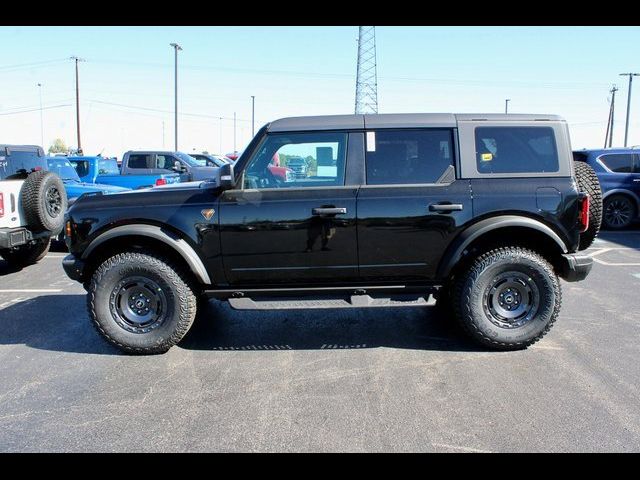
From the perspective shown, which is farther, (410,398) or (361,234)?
(361,234)

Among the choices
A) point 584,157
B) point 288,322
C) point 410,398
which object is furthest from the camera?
point 584,157

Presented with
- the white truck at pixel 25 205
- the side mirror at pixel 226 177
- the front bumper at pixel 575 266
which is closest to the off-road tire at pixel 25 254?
the white truck at pixel 25 205

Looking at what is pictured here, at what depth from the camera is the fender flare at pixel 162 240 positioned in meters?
4.27

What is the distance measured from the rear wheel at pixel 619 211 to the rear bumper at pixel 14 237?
11.5 meters

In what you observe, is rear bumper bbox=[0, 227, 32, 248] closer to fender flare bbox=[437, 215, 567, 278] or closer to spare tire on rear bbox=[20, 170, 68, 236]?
spare tire on rear bbox=[20, 170, 68, 236]

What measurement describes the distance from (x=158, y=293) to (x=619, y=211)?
1092 cm

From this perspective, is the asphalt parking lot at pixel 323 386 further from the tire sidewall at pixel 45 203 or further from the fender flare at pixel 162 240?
the tire sidewall at pixel 45 203

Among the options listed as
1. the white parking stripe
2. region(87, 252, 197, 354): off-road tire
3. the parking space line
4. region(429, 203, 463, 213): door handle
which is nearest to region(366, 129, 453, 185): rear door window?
region(429, 203, 463, 213): door handle

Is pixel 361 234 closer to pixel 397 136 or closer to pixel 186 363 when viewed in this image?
pixel 397 136

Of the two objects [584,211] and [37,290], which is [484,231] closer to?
[584,211]
